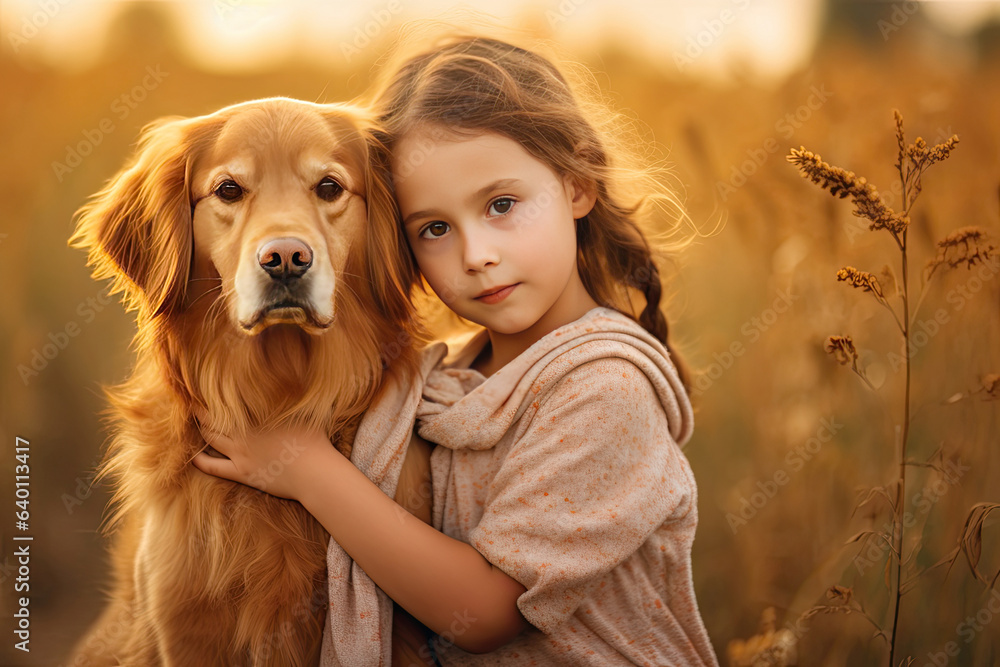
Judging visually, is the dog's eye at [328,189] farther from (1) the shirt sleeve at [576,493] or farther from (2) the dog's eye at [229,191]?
(1) the shirt sleeve at [576,493]

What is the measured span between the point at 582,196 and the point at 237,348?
0.74 meters

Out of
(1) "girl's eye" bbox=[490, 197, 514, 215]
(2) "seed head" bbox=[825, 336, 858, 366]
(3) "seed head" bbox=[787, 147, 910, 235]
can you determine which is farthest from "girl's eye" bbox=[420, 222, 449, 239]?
(2) "seed head" bbox=[825, 336, 858, 366]

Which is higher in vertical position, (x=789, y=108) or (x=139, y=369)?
(x=789, y=108)

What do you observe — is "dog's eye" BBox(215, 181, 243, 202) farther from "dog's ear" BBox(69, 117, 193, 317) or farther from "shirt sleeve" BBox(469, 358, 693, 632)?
"shirt sleeve" BBox(469, 358, 693, 632)

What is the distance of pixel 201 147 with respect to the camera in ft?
4.15

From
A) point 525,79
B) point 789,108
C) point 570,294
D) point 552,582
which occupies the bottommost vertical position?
point 552,582

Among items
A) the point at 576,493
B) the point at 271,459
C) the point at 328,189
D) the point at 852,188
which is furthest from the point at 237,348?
the point at 852,188

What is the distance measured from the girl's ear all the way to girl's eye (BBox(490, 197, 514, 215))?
0.61ft

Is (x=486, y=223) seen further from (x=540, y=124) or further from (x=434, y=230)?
(x=540, y=124)

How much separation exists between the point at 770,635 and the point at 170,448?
1588mm

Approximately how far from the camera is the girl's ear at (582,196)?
145 centimetres

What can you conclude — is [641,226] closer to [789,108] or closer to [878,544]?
[789,108]

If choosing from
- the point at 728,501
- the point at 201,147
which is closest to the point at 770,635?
the point at 728,501

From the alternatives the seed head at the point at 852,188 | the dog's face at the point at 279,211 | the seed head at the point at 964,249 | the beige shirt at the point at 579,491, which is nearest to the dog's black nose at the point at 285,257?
the dog's face at the point at 279,211
